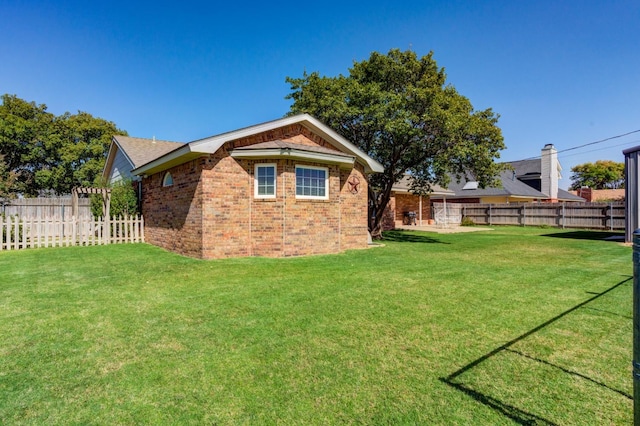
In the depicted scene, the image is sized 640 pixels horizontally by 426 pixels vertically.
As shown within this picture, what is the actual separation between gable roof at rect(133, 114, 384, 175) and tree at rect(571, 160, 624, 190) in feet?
193

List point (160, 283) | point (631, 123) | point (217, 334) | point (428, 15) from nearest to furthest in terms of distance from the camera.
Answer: point (217, 334) < point (160, 283) < point (428, 15) < point (631, 123)

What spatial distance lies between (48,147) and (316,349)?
34067mm

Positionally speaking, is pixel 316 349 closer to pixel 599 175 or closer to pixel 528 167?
pixel 528 167

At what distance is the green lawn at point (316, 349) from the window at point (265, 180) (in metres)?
3.42

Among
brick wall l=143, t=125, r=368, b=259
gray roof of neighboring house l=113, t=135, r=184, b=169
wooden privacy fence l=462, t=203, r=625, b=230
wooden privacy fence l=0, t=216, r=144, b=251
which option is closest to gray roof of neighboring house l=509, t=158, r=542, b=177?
wooden privacy fence l=462, t=203, r=625, b=230

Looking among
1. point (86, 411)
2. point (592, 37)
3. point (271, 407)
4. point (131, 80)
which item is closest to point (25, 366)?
point (86, 411)

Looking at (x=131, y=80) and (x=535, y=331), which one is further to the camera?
(x=131, y=80)

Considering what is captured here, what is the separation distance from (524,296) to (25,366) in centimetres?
649

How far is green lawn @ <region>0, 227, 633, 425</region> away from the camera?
93.1 inches

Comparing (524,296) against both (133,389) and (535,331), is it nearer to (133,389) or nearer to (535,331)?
(535,331)

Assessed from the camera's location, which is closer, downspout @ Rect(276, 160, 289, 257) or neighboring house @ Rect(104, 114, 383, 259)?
neighboring house @ Rect(104, 114, 383, 259)

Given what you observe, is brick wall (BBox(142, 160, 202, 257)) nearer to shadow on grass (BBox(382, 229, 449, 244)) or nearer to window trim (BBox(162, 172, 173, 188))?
window trim (BBox(162, 172, 173, 188))

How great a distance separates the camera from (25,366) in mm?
3008

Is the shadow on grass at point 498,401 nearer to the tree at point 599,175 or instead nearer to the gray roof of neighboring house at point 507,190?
the gray roof of neighboring house at point 507,190
